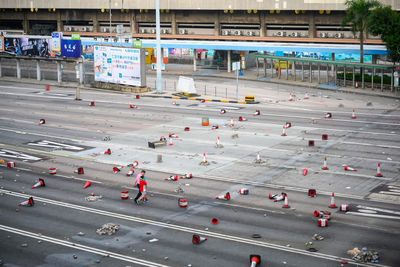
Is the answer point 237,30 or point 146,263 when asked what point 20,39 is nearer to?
point 237,30

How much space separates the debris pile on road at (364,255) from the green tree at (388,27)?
4518 cm

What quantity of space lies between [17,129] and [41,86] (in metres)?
24.8

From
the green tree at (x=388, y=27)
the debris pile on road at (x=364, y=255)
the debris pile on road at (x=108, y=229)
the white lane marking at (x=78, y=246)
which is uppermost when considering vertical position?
the green tree at (x=388, y=27)

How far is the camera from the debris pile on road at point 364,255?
20266 mm

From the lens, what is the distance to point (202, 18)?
96.7 metres

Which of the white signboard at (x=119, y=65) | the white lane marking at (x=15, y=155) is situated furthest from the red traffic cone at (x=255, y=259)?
the white signboard at (x=119, y=65)

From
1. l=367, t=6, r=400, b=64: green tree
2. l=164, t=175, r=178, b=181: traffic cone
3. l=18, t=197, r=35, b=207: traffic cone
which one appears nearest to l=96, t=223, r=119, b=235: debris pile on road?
l=18, t=197, r=35, b=207: traffic cone

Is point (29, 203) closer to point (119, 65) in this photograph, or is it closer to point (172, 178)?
point (172, 178)

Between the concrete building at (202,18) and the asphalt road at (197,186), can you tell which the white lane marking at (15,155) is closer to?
the asphalt road at (197,186)

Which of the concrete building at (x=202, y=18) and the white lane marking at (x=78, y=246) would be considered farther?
the concrete building at (x=202, y=18)

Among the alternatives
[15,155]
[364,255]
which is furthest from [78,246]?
[15,155]

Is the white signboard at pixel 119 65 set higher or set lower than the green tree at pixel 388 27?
lower

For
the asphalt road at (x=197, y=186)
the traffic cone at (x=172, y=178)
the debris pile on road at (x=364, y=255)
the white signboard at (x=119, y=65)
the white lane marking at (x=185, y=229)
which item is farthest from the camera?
the white signboard at (x=119, y=65)

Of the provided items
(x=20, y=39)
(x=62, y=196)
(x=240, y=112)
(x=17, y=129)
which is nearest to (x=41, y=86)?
(x=20, y=39)
